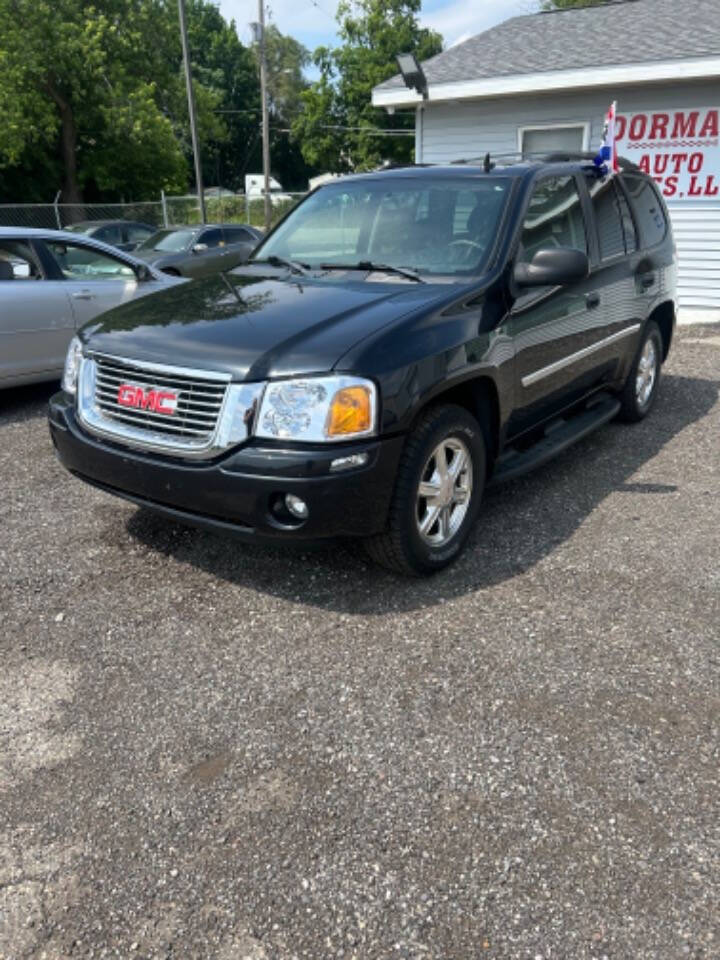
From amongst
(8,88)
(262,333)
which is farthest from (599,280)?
(8,88)

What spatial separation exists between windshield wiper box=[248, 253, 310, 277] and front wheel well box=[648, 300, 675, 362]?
284cm

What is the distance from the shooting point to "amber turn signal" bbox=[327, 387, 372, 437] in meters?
3.08

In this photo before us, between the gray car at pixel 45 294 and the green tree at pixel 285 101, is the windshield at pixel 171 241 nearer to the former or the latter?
the gray car at pixel 45 294

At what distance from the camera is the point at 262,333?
11.0ft

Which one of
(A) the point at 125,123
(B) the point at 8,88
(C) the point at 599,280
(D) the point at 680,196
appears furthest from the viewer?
(A) the point at 125,123

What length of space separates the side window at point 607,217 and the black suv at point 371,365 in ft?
0.07

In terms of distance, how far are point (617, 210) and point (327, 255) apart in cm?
211

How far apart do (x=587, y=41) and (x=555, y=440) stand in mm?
9215

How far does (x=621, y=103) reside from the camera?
10.5m

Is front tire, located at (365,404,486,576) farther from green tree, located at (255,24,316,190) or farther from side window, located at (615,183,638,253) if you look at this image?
green tree, located at (255,24,316,190)

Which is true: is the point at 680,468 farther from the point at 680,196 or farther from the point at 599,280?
the point at 680,196

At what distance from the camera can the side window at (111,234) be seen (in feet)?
54.8

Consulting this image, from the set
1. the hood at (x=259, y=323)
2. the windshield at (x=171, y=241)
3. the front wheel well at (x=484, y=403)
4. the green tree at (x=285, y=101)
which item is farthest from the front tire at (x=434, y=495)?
the green tree at (x=285, y=101)

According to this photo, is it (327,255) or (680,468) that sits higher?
(327,255)
